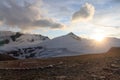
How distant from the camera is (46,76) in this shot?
46.6 ft

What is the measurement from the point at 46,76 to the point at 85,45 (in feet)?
496

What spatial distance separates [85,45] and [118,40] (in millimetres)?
21073

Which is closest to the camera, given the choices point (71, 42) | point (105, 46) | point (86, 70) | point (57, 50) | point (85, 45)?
point (86, 70)

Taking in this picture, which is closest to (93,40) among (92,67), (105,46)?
(105,46)

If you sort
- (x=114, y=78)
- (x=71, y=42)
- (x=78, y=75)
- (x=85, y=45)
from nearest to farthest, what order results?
(x=114, y=78) < (x=78, y=75) < (x=85, y=45) < (x=71, y=42)

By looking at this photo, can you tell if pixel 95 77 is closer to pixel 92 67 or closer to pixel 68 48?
pixel 92 67

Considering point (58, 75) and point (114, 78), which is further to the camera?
point (58, 75)

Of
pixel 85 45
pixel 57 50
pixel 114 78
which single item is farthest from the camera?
pixel 57 50

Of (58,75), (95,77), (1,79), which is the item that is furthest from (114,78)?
(1,79)

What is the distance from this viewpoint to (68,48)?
17212cm

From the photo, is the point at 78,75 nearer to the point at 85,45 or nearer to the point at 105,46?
A: the point at 105,46

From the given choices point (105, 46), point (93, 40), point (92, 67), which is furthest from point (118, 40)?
point (92, 67)

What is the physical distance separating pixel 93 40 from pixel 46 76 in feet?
543

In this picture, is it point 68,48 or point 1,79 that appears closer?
point 1,79
